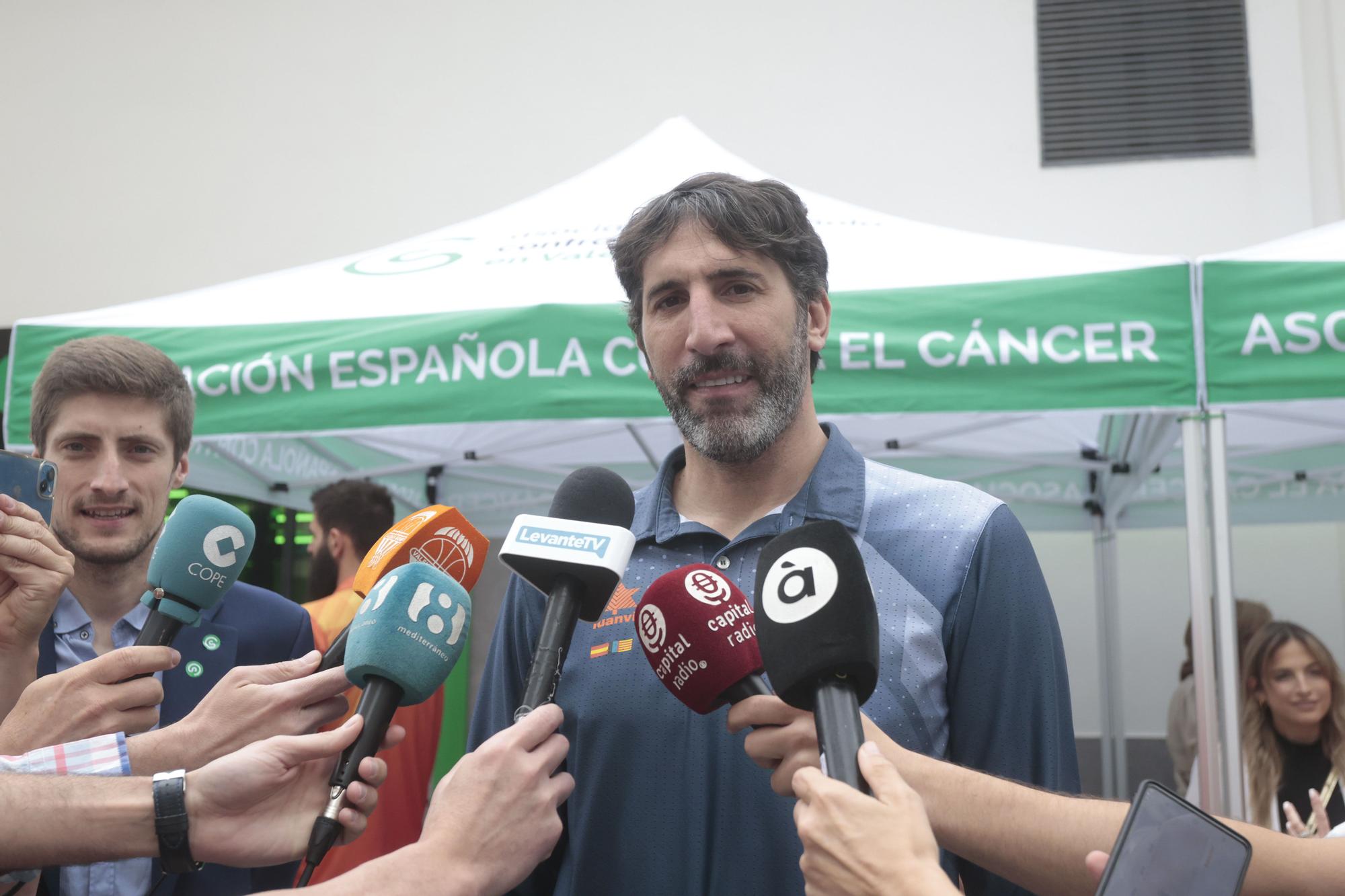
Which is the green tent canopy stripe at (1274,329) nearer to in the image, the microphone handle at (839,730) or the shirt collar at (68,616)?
the microphone handle at (839,730)

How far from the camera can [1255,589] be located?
7098 mm

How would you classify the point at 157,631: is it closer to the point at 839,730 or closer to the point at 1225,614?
the point at 839,730

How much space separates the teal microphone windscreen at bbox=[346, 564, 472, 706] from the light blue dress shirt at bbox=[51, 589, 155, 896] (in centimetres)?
72

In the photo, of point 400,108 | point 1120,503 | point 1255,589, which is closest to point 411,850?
point 1120,503

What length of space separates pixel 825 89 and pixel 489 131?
233 cm

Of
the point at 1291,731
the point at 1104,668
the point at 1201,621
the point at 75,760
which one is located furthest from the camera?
the point at 1104,668

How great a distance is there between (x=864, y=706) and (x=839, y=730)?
0.51 metres

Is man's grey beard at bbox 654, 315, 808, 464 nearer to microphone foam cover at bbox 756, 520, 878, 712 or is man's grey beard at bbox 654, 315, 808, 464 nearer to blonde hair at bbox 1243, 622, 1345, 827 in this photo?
microphone foam cover at bbox 756, 520, 878, 712

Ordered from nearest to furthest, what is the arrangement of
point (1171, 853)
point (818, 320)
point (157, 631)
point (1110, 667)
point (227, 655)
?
point (1171, 853) → point (157, 631) → point (818, 320) → point (227, 655) → point (1110, 667)

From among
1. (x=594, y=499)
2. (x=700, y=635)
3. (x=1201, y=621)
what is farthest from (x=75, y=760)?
(x=1201, y=621)

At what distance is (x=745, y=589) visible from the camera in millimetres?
1754

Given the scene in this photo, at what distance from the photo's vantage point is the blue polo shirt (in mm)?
1633

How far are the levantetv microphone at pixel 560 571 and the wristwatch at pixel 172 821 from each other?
1.58ft

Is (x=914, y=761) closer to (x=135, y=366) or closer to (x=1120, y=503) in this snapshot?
(x=135, y=366)
